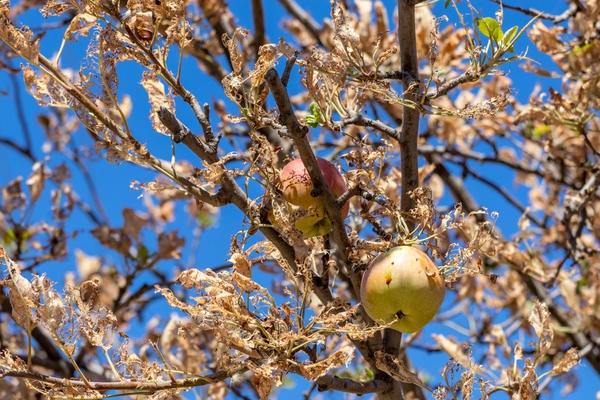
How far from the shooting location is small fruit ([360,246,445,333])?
1.65m

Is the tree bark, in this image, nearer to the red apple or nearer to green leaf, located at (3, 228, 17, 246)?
the red apple

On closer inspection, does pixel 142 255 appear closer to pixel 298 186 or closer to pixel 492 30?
pixel 298 186

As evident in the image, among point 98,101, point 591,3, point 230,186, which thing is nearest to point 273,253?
point 230,186

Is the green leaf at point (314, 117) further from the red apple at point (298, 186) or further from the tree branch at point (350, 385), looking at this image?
the tree branch at point (350, 385)

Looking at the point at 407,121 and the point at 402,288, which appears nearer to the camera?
the point at 402,288

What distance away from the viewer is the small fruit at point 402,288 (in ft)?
5.41

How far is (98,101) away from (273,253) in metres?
0.49

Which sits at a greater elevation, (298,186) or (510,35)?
(510,35)

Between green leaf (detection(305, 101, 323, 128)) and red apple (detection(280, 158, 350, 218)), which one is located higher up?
green leaf (detection(305, 101, 323, 128))

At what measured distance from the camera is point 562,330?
3.62 meters

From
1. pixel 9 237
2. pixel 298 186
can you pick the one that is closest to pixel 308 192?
pixel 298 186

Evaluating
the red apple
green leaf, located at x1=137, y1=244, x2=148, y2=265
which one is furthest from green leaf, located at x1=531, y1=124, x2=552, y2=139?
the red apple

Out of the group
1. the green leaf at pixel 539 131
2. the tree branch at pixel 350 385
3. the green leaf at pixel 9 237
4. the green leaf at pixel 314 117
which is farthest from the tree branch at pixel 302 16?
the tree branch at pixel 350 385

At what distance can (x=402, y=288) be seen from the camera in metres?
1.64
